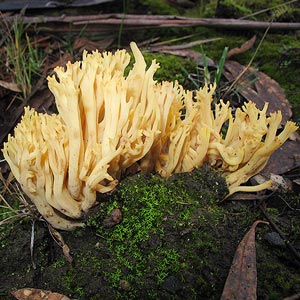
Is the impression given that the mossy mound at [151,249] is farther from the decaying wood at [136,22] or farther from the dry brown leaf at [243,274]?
the decaying wood at [136,22]

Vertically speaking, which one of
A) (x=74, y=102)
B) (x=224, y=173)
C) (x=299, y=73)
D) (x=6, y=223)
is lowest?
(x=6, y=223)

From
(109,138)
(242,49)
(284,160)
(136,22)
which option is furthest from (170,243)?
(136,22)

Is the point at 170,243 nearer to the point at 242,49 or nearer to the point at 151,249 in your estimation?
the point at 151,249

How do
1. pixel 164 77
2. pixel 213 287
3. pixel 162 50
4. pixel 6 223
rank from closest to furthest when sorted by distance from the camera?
pixel 213 287, pixel 6 223, pixel 164 77, pixel 162 50

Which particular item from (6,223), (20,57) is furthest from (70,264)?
(20,57)

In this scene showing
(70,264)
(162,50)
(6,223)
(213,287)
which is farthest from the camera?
(162,50)

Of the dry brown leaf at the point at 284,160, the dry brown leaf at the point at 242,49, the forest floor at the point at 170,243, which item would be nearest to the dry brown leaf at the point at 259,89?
the forest floor at the point at 170,243

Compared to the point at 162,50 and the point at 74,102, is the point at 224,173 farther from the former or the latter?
the point at 162,50
